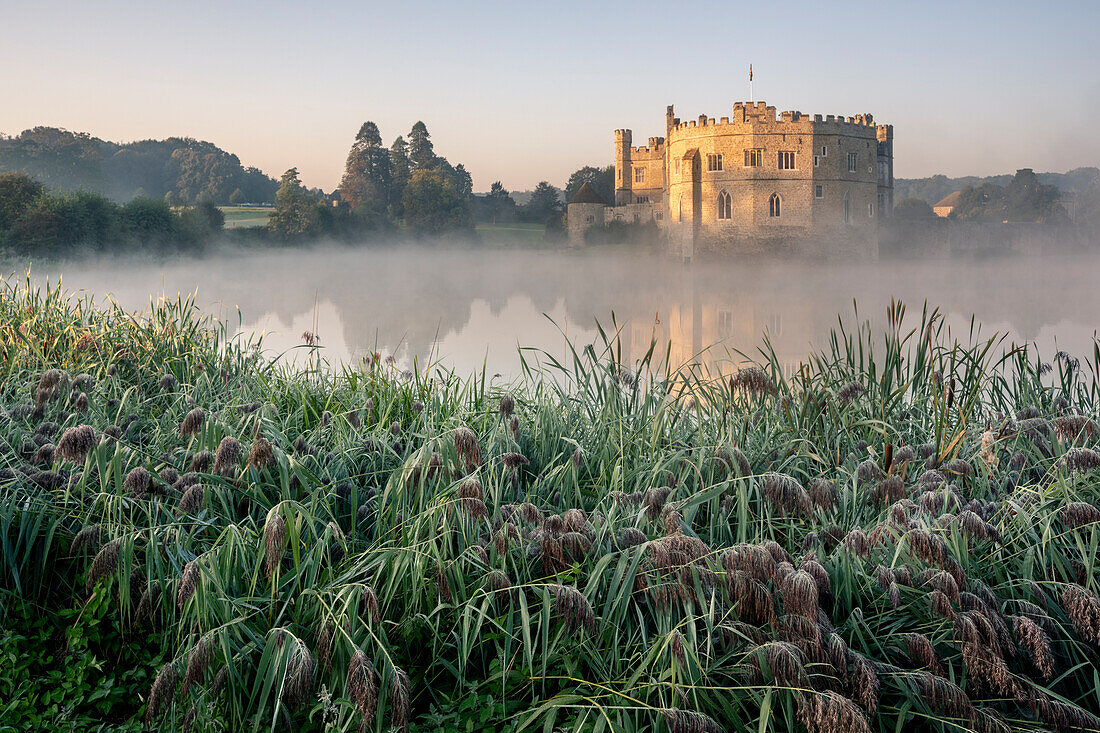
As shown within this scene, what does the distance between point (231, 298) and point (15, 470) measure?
17.6m

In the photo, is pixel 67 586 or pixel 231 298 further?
pixel 231 298

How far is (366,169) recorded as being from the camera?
54188 millimetres

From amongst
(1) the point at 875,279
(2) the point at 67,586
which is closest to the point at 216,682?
(2) the point at 67,586

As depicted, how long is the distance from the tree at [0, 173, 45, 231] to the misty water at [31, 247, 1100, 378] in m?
2.81

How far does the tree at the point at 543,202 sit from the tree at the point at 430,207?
14487mm

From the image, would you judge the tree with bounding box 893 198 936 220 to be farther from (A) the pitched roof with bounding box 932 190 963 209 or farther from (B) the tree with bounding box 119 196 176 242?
(B) the tree with bounding box 119 196 176 242

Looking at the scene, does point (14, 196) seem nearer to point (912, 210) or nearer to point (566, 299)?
point (566, 299)

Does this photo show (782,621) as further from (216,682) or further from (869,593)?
(216,682)

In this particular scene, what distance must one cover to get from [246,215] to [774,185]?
33.5 m

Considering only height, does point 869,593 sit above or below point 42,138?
below

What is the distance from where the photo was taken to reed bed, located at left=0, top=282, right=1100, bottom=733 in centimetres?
180

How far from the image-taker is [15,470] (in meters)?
2.71

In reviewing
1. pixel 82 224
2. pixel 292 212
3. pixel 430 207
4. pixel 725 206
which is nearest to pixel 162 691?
pixel 82 224

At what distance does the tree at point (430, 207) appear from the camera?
155 feet
